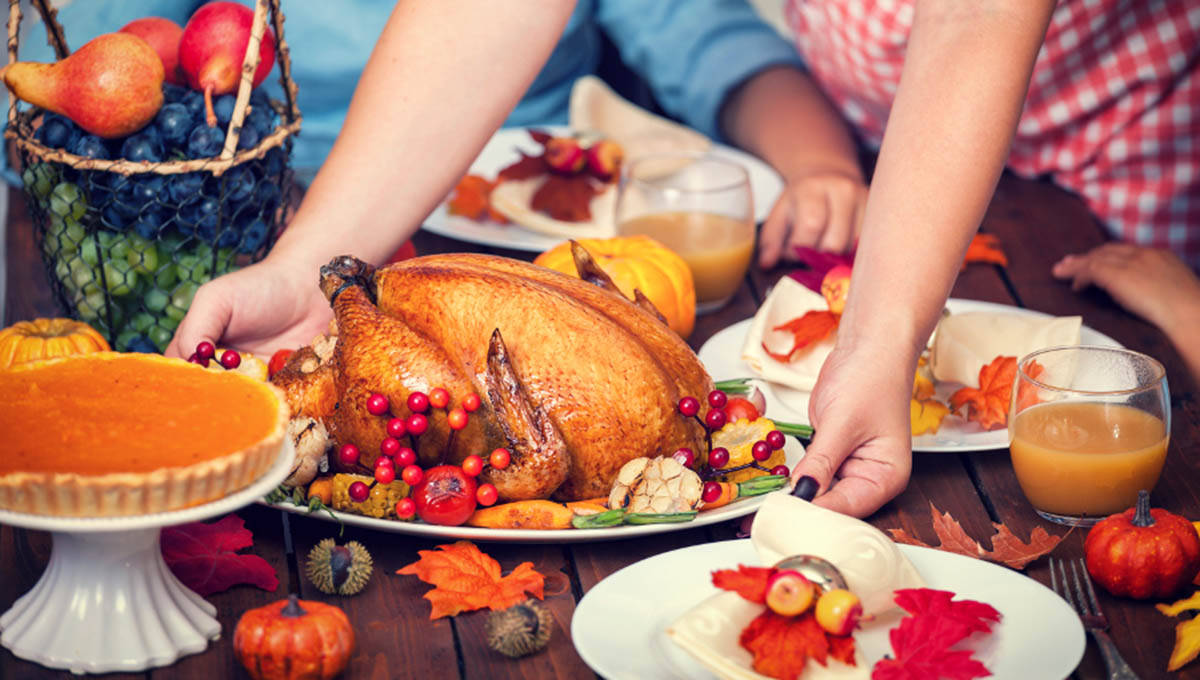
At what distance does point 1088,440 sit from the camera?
1.18 metres

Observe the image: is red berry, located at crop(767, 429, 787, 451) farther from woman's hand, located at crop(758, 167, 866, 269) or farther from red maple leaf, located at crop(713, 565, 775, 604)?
woman's hand, located at crop(758, 167, 866, 269)

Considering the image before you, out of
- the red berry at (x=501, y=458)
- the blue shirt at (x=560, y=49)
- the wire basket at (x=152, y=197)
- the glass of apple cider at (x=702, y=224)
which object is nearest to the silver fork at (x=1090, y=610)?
the red berry at (x=501, y=458)

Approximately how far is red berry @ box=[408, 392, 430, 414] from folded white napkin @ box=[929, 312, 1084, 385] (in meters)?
0.68

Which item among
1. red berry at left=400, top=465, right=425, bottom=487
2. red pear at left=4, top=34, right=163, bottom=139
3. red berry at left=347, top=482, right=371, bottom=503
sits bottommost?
red berry at left=347, top=482, right=371, bottom=503

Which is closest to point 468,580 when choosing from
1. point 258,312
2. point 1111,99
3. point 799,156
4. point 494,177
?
point 258,312

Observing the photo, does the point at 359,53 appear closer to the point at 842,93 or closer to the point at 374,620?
the point at 842,93

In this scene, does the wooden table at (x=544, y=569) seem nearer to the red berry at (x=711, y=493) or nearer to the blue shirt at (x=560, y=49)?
the red berry at (x=711, y=493)

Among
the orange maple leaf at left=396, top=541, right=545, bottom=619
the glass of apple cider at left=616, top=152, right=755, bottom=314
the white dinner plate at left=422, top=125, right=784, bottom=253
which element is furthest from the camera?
the white dinner plate at left=422, top=125, right=784, bottom=253

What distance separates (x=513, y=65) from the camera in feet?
5.23

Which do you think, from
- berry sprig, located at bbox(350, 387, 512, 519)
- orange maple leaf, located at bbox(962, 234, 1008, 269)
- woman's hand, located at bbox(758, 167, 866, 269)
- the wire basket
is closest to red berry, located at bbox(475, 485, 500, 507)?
berry sprig, located at bbox(350, 387, 512, 519)

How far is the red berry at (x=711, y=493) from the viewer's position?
1.14m

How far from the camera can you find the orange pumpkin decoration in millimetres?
1558

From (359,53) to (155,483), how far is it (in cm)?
177

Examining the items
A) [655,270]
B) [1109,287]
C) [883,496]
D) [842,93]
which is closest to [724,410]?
[883,496]
